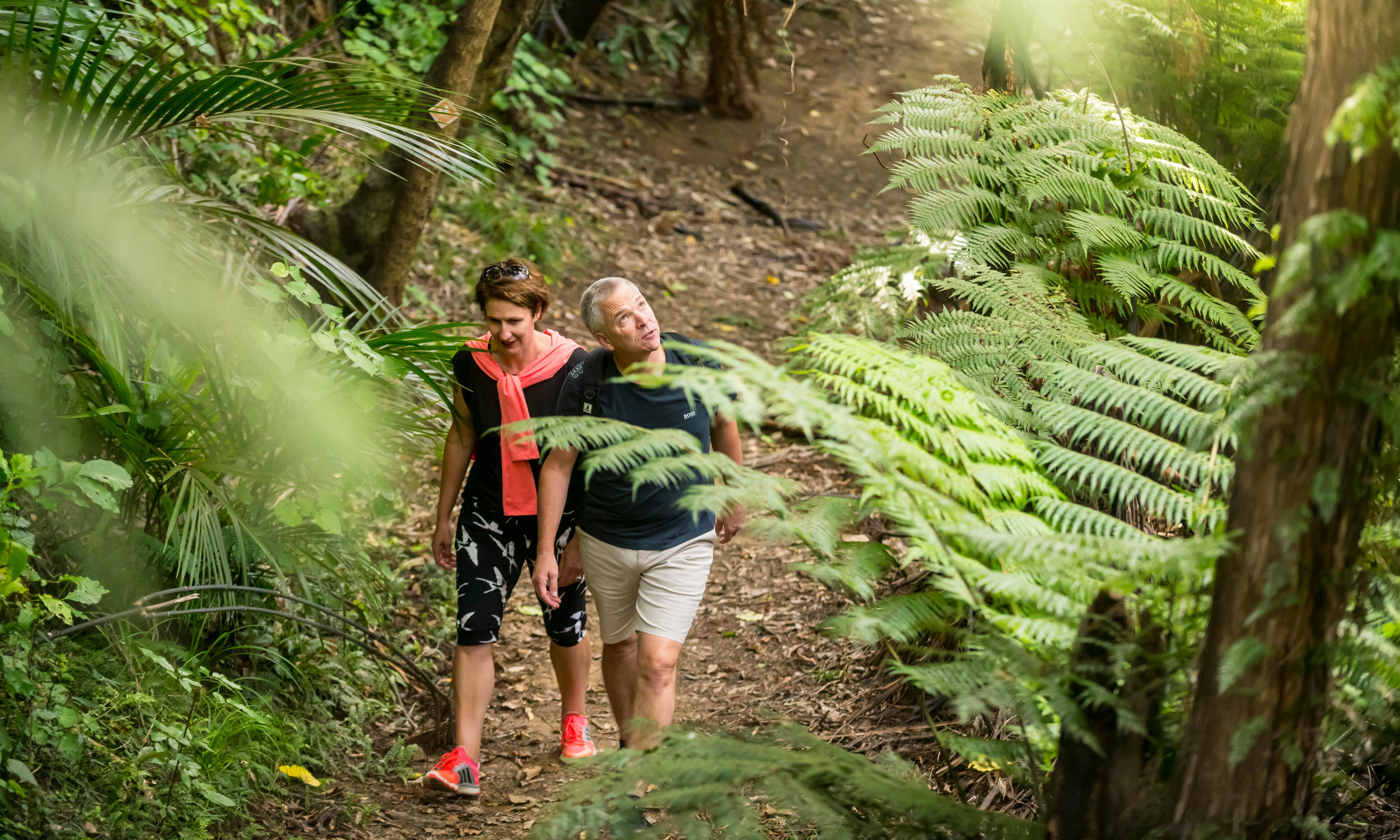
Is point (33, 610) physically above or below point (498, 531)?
below

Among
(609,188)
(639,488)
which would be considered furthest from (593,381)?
(609,188)

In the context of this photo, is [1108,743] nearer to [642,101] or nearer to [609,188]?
[609,188]

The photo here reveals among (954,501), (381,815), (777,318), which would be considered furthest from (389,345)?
(777,318)

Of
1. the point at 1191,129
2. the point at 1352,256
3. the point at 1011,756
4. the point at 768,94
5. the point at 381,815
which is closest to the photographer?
the point at 1352,256

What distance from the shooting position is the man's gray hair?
3354 mm

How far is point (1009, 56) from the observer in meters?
4.52

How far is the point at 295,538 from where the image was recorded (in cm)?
385

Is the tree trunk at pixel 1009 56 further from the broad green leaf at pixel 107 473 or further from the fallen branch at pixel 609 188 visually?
the fallen branch at pixel 609 188

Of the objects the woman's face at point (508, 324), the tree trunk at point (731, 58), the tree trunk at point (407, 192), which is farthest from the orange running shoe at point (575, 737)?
the tree trunk at point (731, 58)

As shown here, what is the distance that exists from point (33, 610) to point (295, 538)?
100cm

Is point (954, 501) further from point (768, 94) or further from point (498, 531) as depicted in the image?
point (768, 94)

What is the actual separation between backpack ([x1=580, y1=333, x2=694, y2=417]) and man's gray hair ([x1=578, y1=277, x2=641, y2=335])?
0.08 m

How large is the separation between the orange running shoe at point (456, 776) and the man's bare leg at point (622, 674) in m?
0.55

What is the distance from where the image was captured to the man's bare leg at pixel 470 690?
12.2 ft
